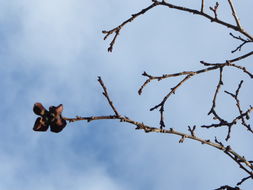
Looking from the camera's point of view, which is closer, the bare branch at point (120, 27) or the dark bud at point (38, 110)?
the dark bud at point (38, 110)

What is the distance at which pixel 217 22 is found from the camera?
15.0ft

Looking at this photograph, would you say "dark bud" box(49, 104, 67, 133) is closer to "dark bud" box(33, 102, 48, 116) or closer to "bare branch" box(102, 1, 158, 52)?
"dark bud" box(33, 102, 48, 116)

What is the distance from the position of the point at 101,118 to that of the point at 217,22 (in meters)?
2.27

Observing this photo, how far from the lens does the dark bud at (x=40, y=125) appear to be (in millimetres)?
2867

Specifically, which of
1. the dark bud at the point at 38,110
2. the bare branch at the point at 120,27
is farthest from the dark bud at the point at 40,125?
the bare branch at the point at 120,27

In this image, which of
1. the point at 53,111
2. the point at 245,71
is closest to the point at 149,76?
the point at 245,71

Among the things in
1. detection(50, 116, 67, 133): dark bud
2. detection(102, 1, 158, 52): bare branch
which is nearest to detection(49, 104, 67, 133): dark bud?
detection(50, 116, 67, 133): dark bud

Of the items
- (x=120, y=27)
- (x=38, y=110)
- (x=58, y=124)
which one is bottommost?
(x=58, y=124)

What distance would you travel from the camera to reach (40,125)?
2.88 metres

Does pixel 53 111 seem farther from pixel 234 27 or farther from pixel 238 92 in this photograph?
pixel 238 92

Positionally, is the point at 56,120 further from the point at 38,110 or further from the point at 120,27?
the point at 120,27

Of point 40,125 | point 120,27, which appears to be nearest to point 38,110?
point 40,125

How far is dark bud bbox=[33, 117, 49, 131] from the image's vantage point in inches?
113

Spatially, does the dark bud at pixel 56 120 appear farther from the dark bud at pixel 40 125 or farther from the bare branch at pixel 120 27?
the bare branch at pixel 120 27
